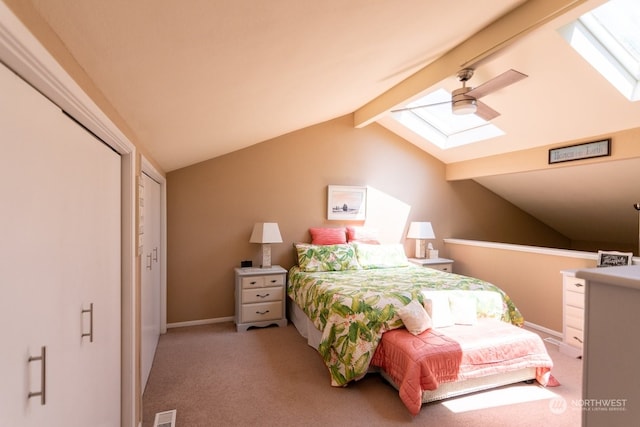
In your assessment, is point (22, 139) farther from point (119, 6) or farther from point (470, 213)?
point (470, 213)

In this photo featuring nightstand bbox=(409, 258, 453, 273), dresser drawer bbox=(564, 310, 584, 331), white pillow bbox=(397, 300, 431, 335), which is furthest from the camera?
nightstand bbox=(409, 258, 453, 273)

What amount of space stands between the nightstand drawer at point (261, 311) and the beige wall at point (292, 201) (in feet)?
1.46

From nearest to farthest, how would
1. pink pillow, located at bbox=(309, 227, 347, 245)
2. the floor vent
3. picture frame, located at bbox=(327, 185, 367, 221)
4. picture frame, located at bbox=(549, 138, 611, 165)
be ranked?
the floor vent
picture frame, located at bbox=(549, 138, 611, 165)
pink pillow, located at bbox=(309, 227, 347, 245)
picture frame, located at bbox=(327, 185, 367, 221)

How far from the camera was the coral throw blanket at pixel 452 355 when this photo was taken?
2.24 metres

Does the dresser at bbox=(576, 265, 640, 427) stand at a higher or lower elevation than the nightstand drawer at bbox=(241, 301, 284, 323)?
higher

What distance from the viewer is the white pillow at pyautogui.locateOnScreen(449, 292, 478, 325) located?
280 cm

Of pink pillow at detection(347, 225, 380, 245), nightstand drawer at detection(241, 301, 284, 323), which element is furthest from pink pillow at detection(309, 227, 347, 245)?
nightstand drawer at detection(241, 301, 284, 323)

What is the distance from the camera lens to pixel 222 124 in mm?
2475

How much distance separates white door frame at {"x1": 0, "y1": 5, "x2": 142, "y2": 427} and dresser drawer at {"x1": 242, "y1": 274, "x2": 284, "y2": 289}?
1.86 metres

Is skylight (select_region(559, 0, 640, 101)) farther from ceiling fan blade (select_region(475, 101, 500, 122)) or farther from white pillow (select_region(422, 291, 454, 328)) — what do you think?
white pillow (select_region(422, 291, 454, 328))

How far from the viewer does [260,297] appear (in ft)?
12.9

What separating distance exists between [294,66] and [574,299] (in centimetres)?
352

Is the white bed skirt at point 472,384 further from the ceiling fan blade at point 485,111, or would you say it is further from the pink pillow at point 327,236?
the ceiling fan blade at point 485,111

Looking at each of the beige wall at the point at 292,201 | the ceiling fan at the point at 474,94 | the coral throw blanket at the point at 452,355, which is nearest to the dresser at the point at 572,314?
the coral throw blanket at the point at 452,355
